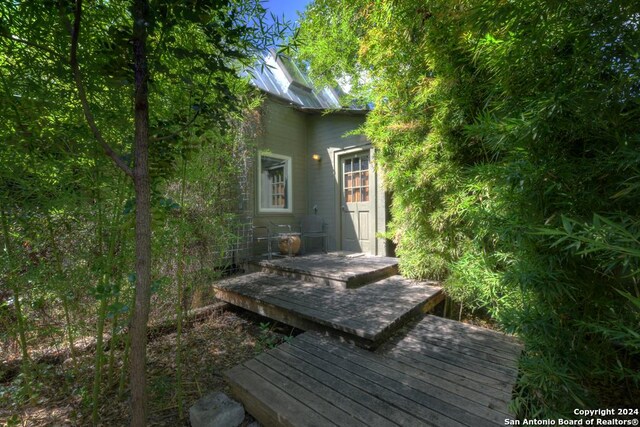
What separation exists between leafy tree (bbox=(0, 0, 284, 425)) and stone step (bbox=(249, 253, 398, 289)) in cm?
231

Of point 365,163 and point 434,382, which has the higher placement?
point 365,163

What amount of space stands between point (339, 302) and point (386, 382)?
1.14 m

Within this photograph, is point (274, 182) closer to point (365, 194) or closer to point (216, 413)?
point (365, 194)

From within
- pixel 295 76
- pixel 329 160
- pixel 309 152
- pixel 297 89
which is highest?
pixel 295 76

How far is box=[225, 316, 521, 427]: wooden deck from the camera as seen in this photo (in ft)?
4.59

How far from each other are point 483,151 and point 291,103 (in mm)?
4071

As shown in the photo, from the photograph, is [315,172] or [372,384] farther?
[315,172]

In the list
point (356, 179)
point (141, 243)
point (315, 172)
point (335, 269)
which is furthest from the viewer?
point (315, 172)

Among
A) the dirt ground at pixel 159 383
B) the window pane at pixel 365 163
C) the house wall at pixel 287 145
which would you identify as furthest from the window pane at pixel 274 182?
the dirt ground at pixel 159 383

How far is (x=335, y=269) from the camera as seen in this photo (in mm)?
3672

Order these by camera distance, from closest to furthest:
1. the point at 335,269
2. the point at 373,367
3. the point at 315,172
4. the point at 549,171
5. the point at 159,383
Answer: the point at 549,171, the point at 373,367, the point at 159,383, the point at 335,269, the point at 315,172

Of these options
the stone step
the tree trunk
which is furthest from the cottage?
the tree trunk

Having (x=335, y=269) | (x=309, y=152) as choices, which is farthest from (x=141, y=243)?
(x=309, y=152)

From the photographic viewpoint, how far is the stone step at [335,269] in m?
3.33
